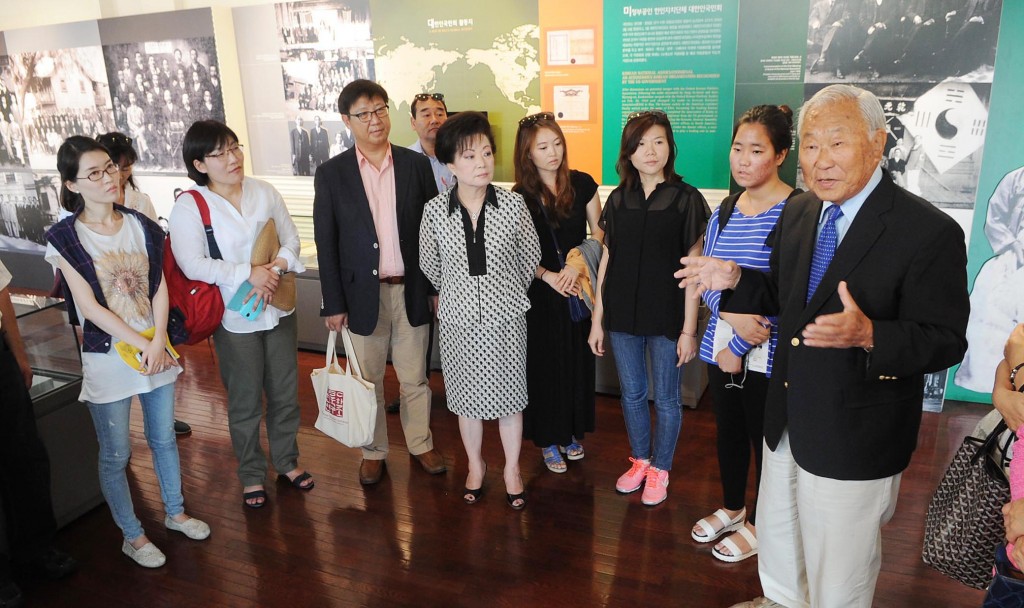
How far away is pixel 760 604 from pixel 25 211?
338 inches

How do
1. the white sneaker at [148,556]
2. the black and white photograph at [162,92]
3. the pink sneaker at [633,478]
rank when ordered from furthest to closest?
the black and white photograph at [162,92] < the pink sneaker at [633,478] < the white sneaker at [148,556]

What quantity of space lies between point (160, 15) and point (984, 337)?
262 inches

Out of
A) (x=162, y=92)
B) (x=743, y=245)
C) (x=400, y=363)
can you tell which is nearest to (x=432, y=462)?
(x=400, y=363)

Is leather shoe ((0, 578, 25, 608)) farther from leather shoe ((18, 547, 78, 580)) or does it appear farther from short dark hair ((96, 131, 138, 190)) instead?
short dark hair ((96, 131, 138, 190))

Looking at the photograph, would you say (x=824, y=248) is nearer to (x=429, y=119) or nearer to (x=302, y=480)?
(x=302, y=480)

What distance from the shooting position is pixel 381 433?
362 cm

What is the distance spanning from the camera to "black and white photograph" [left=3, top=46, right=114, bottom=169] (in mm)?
6684

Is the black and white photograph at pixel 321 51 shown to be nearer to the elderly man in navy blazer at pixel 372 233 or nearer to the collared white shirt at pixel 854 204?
the elderly man in navy blazer at pixel 372 233

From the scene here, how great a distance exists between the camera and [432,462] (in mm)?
3676

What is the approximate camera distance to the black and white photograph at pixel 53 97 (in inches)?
263

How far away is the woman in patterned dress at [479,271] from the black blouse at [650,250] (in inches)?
14.1

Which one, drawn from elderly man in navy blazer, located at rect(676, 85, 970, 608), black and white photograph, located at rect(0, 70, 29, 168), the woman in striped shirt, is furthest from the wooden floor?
black and white photograph, located at rect(0, 70, 29, 168)

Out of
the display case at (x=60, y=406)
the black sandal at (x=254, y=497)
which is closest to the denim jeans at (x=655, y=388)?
the black sandal at (x=254, y=497)

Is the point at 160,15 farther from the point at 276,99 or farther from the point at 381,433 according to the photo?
the point at 381,433
